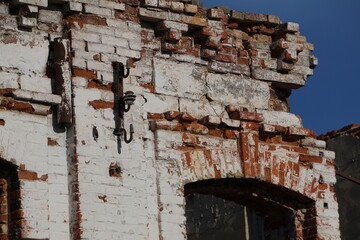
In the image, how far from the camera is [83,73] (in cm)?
916

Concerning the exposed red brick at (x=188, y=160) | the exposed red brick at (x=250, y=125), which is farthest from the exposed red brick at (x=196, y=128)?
the exposed red brick at (x=250, y=125)

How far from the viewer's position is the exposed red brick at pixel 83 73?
9112mm

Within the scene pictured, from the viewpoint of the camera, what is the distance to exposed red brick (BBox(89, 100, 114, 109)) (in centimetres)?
914

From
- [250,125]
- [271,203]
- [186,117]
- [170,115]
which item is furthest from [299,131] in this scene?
[170,115]

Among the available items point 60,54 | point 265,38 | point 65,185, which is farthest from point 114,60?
point 265,38

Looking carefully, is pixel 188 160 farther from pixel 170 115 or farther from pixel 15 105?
pixel 15 105

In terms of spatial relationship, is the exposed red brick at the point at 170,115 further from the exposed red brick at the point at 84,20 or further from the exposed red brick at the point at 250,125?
the exposed red brick at the point at 84,20

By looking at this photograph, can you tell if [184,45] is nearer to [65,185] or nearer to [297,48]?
[297,48]

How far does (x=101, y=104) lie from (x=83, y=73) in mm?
303

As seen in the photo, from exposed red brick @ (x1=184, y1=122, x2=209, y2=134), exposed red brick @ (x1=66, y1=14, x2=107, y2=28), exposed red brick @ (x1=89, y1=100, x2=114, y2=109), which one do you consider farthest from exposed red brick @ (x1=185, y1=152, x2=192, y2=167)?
exposed red brick @ (x1=66, y1=14, x2=107, y2=28)

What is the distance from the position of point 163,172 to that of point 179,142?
0.35 m

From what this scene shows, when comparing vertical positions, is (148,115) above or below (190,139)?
above

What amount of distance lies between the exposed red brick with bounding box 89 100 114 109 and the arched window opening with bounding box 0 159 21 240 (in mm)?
944

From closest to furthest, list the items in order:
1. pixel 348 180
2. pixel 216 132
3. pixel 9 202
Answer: pixel 9 202, pixel 216 132, pixel 348 180
